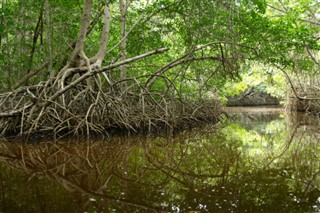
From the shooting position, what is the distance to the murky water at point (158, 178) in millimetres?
2666

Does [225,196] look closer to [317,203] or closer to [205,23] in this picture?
[317,203]

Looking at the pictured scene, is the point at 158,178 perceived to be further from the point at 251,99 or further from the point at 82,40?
the point at 251,99

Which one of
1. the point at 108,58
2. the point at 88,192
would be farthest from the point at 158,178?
the point at 108,58

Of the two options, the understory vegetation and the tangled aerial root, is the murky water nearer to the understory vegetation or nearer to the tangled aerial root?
the tangled aerial root

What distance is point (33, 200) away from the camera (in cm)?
274

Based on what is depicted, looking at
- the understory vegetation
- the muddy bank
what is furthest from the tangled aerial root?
the muddy bank

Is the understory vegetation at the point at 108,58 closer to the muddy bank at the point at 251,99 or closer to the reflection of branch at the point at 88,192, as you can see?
the reflection of branch at the point at 88,192

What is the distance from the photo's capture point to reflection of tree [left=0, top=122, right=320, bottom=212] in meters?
2.73

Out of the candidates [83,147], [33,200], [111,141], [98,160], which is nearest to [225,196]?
[33,200]

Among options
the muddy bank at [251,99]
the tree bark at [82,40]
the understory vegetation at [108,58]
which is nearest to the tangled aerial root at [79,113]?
the understory vegetation at [108,58]

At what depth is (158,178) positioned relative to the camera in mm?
3598

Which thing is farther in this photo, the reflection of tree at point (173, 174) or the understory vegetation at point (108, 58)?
the understory vegetation at point (108, 58)

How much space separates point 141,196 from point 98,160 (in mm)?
1796

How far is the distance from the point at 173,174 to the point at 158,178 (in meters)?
0.23
